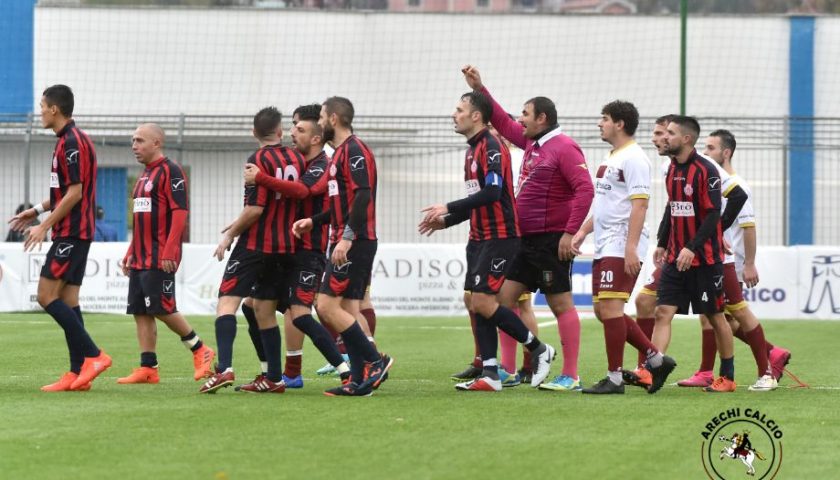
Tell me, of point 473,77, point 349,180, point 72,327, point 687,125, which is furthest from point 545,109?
point 72,327

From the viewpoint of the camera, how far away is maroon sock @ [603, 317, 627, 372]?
8.97m

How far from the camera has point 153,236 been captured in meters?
9.80

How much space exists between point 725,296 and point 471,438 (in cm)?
384

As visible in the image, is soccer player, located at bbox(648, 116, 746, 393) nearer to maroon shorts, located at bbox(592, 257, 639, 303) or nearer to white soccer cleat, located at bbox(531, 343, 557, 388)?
maroon shorts, located at bbox(592, 257, 639, 303)

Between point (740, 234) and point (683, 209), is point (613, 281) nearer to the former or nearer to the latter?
point (683, 209)

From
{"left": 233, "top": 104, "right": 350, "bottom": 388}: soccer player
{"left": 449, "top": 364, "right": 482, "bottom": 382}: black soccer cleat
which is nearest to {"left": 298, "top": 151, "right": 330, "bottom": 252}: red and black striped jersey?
{"left": 233, "top": 104, "right": 350, "bottom": 388}: soccer player

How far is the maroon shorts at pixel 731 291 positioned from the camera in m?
9.79

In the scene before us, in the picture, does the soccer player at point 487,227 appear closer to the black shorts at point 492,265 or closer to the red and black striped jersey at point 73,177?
the black shorts at point 492,265

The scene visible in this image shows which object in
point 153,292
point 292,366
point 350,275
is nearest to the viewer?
point 350,275

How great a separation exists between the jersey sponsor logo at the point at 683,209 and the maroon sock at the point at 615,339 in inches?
36.3

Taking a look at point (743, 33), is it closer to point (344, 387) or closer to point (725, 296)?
point (725, 296)

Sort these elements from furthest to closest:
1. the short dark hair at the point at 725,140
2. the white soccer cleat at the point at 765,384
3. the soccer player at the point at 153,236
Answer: the short dark hair at the point at 725,140
the soccer player at the point at 153,236
the white soccer cleat at the point at 765,384

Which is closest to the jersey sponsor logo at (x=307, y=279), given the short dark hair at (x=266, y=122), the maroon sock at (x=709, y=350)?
the short dark hair at (x=266, y=122)

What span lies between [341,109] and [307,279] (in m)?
1.17
